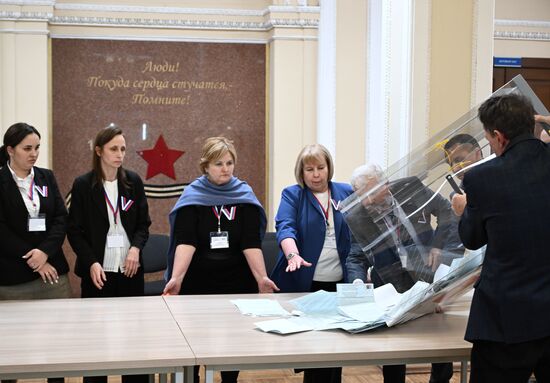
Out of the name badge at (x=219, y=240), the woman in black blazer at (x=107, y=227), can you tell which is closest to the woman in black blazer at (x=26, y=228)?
the woman in black blazer at (x=107, y=227)

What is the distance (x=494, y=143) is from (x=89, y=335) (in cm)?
162

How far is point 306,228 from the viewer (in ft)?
12.8

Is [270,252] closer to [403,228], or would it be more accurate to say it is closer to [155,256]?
[155,256]

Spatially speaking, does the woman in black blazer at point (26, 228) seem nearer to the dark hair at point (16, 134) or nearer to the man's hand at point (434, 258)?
the dark hair at point (16, 134)

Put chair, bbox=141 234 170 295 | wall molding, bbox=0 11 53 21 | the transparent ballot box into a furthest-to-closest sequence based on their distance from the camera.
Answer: wall molding, bbox=0 11 53 21, chair, bbox=141 234 170 295, the transparent ballot box

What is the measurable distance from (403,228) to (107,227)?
1705 mm

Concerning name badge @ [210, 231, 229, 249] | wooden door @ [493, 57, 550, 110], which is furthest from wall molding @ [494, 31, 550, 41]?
name badge @ [210, 231, 229, 249]

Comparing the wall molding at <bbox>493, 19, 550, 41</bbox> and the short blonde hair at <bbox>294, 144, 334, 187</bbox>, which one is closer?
the short blonde hair at <bbox>294, 144, 334, 187</bbox>

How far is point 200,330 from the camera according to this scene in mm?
2959

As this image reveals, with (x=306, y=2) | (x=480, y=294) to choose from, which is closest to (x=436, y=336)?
(x=480, y=294)

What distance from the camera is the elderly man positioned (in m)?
2.92

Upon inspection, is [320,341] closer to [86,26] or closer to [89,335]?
[89,335]

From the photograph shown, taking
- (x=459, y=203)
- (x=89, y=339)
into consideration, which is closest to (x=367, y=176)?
(x=459, y=203)

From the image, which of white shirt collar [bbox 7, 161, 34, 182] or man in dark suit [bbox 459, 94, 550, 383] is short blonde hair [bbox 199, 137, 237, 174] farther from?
man in dark suit [bbox 459, 94, 550, 383]
